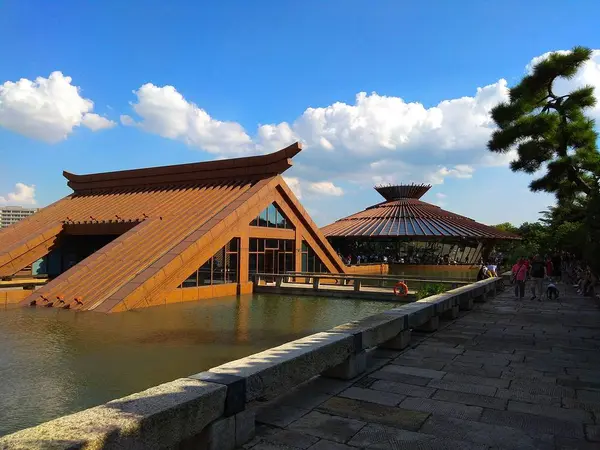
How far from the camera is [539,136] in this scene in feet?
56.7

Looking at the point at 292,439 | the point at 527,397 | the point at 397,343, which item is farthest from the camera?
the point at 397,343

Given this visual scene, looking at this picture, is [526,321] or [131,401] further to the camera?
[526,321]

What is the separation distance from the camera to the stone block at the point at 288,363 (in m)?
4.12

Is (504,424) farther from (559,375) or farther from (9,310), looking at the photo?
(9,310)

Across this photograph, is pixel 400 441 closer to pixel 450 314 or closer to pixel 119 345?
pixel 450 314

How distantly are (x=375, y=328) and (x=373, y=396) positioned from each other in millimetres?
1371

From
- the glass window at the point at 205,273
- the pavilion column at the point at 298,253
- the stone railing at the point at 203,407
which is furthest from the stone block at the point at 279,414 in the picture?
the pavilion column at the point at 298,253

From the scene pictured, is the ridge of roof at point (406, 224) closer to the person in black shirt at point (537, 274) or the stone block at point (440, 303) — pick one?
the person in black shirt at point (537, 274)

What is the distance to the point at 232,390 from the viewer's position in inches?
148

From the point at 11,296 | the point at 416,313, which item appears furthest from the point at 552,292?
the point at 11,296

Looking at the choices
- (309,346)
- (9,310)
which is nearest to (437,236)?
(9,310)

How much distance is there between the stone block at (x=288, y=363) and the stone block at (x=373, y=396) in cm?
36

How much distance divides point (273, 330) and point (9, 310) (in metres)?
9.88

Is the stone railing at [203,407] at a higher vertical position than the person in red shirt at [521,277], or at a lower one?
lower
